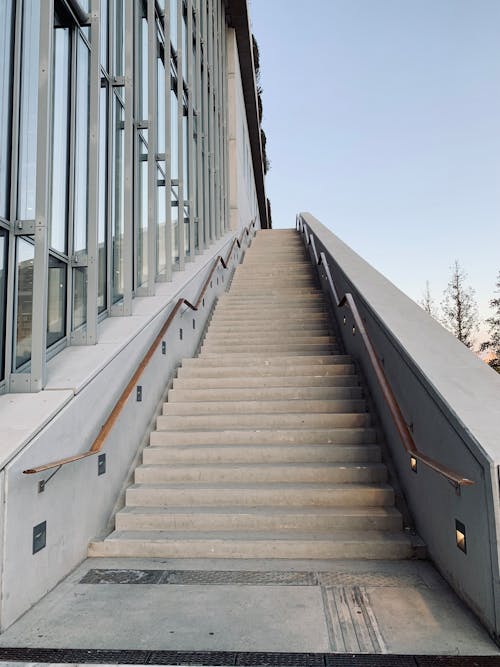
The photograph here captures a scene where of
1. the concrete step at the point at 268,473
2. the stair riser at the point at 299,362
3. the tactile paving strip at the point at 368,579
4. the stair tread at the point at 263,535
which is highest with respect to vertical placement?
the stair riser at the point at 299,362

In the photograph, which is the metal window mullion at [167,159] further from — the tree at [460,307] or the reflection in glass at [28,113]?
the tree at [460,307]

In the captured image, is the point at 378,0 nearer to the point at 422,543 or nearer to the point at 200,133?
the point at 200,133

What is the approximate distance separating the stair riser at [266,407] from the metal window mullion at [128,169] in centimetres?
108

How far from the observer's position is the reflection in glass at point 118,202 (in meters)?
5.08

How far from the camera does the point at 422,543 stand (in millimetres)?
3066

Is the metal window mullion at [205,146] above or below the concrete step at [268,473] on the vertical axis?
above

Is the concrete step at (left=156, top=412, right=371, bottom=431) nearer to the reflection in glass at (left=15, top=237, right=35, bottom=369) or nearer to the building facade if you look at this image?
the building facade

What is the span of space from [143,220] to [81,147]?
1.67 m

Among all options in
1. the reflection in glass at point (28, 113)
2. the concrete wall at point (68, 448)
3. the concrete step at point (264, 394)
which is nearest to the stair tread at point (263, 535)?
the concrete wall at point (68, 448)

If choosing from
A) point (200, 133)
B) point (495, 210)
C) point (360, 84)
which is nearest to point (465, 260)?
point (495, 210)

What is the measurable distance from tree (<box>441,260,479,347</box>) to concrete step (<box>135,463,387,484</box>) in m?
27.8

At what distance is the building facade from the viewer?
3104 mm

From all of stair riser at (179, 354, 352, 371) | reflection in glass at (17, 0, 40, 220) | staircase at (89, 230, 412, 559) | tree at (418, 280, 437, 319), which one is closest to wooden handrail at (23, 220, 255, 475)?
staircase at (89, 230, 412, 559)

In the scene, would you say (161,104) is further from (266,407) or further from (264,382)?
(266,407)
